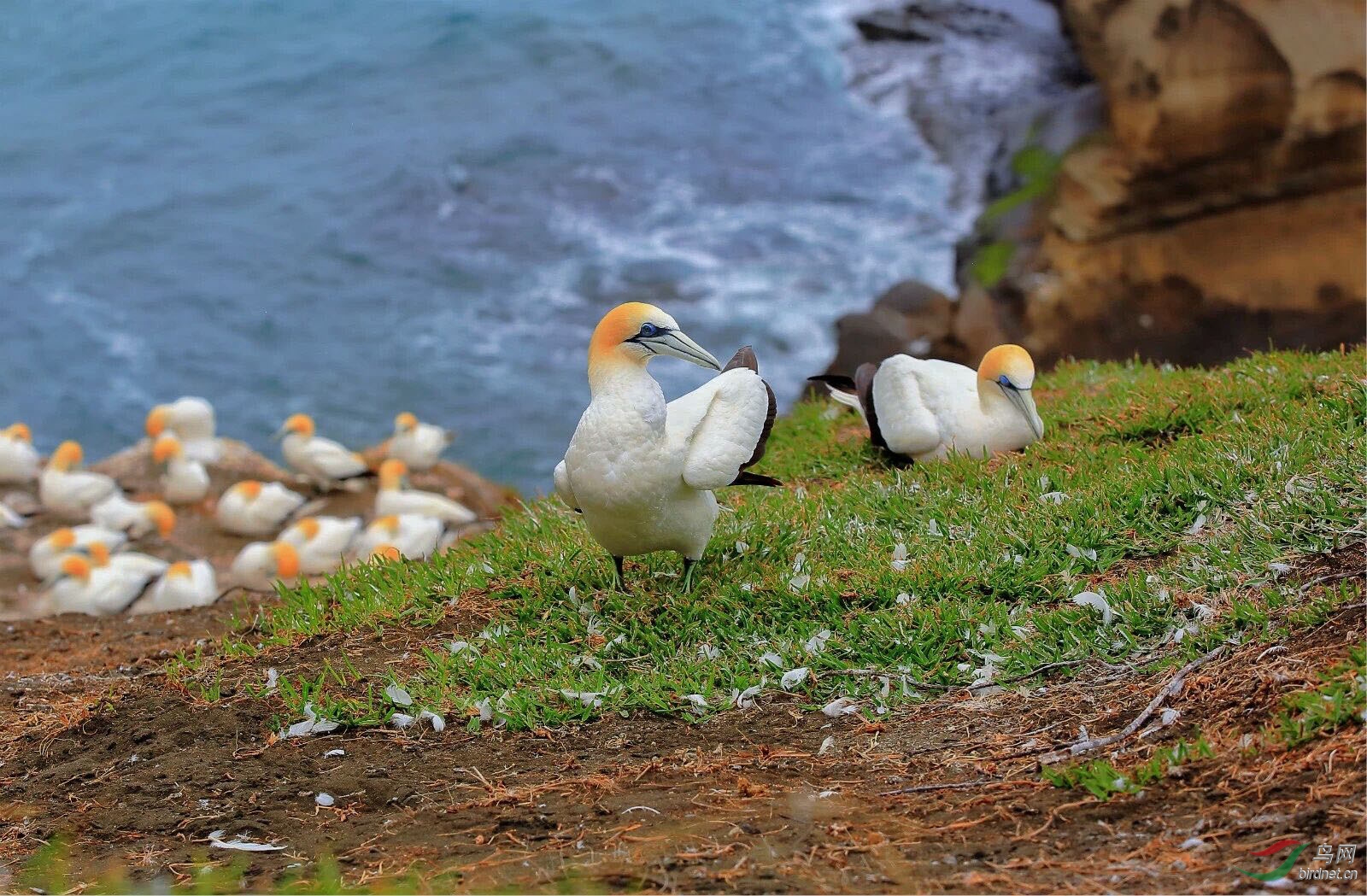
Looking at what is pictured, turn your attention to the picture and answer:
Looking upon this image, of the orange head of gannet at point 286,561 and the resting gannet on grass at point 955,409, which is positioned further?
the orange head of gannet at point 286,561

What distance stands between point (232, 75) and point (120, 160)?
4580 mm

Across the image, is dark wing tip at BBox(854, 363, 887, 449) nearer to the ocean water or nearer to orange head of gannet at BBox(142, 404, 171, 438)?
orange head of gannet at BBox(142, 404, 171, 438)

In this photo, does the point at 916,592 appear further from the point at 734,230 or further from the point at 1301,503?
the point at 734,230

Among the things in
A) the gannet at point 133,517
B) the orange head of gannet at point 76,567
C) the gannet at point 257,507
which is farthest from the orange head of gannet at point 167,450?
the orange head of gannet at point 76,567

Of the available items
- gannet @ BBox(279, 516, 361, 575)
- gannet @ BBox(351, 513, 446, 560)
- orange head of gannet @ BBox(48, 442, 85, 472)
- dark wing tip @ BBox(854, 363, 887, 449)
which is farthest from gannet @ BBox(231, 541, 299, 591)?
dark wing tip @ BBox(854, 363, 887, 449)

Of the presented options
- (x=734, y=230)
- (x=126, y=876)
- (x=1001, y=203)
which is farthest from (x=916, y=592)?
(x=734, y=230)

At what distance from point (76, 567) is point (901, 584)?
28.3ft

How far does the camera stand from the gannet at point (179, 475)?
575 inches

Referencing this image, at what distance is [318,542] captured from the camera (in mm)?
12492

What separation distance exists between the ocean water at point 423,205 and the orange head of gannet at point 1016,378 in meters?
12.4

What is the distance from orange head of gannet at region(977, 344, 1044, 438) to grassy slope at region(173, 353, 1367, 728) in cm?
21

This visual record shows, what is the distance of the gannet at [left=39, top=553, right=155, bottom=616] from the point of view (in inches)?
442

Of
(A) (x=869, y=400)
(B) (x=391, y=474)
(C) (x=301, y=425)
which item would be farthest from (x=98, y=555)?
(A) (x=869, y=400)

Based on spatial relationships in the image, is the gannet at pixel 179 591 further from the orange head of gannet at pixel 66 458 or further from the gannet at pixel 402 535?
A: the orange head of gannet at pixel 66 458
